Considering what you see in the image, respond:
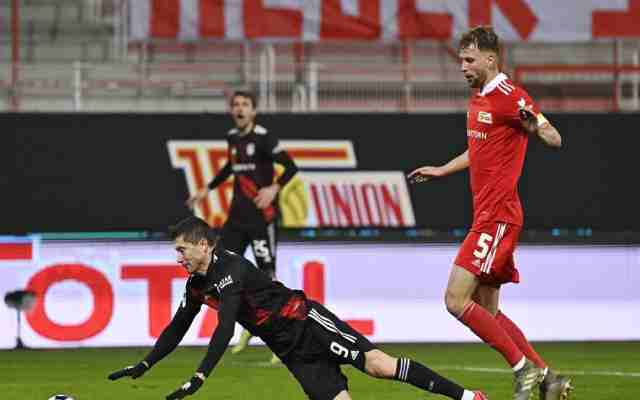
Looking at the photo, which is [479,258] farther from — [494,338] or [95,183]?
[95,183]

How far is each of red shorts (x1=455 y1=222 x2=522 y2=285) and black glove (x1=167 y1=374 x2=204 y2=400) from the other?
2102 millimetres

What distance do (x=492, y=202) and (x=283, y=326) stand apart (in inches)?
58.9

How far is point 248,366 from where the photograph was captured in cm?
1151

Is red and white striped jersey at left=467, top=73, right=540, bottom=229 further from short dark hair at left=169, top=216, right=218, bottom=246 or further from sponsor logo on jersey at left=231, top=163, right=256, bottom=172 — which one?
Answer: sponsor logo on jersey at left=231, top=163, right=256, bottom=172

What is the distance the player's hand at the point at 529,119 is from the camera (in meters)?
7.81

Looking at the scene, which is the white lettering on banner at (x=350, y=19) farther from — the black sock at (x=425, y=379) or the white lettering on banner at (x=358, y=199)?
the black sock at (x=425, y=379)

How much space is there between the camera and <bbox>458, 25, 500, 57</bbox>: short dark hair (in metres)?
8.09

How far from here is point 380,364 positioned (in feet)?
24.5

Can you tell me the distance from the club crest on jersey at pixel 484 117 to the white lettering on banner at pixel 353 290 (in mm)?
5670

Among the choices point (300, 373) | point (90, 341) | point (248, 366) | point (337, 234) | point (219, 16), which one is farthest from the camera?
point (219, 16)

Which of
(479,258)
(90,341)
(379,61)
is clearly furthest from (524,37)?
(479,258)

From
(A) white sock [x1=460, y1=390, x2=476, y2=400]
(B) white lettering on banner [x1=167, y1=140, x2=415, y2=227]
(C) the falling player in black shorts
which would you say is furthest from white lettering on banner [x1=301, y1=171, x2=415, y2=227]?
(A) white sock [x1=460, y1=390, x2=476, y2=400]

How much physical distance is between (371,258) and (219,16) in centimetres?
365

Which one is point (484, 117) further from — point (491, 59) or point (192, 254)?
point (192, 254)
